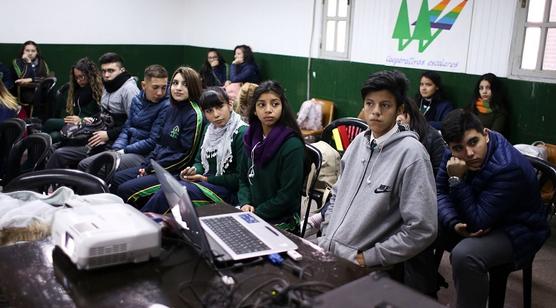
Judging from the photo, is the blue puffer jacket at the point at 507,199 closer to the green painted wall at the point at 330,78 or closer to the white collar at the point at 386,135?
the white collar at the point at 386,135

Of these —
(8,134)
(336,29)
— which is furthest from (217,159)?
(336,29)

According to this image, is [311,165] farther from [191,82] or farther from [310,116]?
[310,116]

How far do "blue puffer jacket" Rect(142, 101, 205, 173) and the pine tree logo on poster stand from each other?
108 inches

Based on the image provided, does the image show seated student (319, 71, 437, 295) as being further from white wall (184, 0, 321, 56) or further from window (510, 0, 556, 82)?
white wall (184, 0, 321, 56)

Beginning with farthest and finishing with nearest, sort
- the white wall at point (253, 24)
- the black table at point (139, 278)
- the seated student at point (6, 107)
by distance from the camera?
1. the white wall at point (253, 24)
2. the seated student at point (6, 107)
3. the black table at point (139, 278)

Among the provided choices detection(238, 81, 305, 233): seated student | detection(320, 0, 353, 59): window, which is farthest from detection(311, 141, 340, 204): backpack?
detection(320, 0, 353, 59): window

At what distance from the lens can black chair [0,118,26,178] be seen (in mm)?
3285

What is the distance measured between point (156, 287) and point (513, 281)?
94.3 inches

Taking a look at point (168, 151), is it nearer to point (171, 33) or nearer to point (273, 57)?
point (273, 57)

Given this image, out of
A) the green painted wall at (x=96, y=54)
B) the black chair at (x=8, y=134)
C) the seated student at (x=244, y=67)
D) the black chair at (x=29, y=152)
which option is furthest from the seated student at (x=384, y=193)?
the green painted wall at (x=96, y=54)

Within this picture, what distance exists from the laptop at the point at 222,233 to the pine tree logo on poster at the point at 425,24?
12.6 feet

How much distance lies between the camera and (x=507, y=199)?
221cm

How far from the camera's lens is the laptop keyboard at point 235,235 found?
5.19ft

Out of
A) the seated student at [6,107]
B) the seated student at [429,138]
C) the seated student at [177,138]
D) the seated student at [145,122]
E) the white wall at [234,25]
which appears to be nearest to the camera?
the seated student at [429,138]
